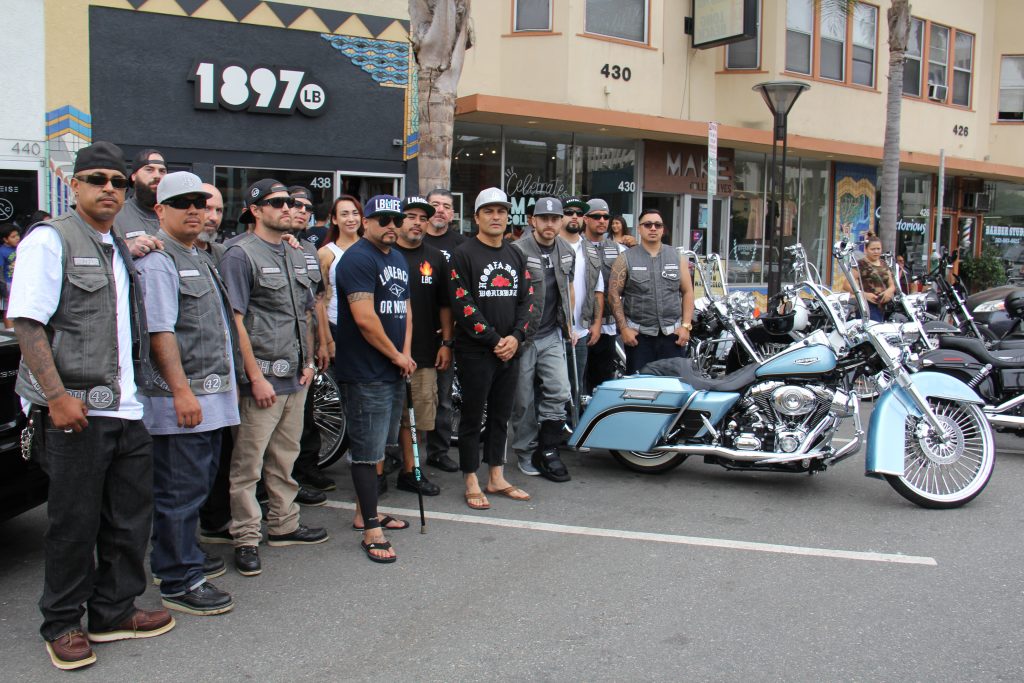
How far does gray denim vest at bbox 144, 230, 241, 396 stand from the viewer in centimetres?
429

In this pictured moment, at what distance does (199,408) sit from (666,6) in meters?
14.9

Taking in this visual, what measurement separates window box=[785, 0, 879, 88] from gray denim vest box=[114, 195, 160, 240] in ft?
52.6

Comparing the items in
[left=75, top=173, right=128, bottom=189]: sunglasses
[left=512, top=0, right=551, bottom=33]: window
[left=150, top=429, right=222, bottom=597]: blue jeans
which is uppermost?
[left=512, top=0, right=551, bottom=33]: window

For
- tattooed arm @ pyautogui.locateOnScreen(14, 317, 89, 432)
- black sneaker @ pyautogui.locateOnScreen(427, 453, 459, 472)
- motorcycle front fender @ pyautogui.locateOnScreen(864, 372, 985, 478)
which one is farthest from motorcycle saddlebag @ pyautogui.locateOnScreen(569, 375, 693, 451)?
tattooed arm @ pyautogui.locateOnScreen(14, 317, 89, 432)

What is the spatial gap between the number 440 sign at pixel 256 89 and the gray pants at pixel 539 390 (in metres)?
7.26

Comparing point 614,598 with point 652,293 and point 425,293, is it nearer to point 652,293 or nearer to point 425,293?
point 425,293

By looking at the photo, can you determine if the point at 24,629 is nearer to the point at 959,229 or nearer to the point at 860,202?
the point at 860,202

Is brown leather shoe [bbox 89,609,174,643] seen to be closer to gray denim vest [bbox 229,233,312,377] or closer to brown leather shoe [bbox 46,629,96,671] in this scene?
brown leather shoe [bbox 46,629,96,671]

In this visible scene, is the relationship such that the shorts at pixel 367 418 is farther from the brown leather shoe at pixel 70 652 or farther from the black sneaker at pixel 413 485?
the brown leather shoe at pixel 70 652

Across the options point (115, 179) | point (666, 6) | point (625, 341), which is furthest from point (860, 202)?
point (115, 179)

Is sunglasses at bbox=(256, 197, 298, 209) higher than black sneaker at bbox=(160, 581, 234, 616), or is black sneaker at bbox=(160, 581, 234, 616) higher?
sunglasses at bbox=(256, 197, 298, 209)

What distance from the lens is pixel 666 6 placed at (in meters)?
16.7

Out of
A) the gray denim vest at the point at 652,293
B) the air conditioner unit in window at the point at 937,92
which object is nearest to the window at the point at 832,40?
the air conditioner unit in window at the point at 937,92

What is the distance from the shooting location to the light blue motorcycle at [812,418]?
19.6ft
